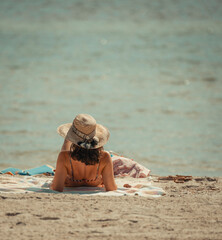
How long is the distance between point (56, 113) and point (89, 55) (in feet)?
54.3

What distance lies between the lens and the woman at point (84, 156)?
17.0 feet

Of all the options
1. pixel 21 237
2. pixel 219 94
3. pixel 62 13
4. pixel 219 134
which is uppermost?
pixel 62 13

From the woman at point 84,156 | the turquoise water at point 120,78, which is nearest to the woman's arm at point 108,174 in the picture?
the woman at point 84,156

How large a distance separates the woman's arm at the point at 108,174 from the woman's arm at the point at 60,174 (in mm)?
437

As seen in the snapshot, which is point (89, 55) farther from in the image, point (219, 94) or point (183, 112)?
point (183, 112)

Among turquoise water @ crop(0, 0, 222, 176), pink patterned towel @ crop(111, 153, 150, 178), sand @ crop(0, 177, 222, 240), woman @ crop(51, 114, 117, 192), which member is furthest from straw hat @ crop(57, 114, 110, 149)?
turquoise water @ crop(0, 0, 222, 176)

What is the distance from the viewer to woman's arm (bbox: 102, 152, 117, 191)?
211 inches

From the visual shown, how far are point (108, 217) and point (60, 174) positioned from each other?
1.07 m

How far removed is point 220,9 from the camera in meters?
49.8

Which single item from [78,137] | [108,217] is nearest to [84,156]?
[78,137]

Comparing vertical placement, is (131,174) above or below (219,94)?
below

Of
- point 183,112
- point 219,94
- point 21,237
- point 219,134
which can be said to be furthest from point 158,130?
point 21,237

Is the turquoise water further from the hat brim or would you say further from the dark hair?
the dark hair

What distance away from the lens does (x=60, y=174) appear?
17.2ft
